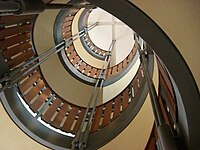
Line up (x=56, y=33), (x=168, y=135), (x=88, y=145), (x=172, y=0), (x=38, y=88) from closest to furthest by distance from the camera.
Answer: (x=168, y=135)
(x=172, y=0)
(x=88, y=145)
(x=38, y=88)
(x=56, y=33)

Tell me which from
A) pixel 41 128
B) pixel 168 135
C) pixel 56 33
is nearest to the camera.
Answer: pixel 168 135

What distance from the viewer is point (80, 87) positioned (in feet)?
16.3

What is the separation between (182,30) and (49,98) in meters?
3.15

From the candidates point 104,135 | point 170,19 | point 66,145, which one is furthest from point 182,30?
point 66,145

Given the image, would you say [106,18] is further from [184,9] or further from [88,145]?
[184,9]

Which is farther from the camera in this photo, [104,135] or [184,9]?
[104,135]

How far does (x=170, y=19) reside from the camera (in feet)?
4.45

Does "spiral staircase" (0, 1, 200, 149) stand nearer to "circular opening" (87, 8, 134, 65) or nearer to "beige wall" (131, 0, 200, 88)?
"beige wall" (131, 0, 200, 88)

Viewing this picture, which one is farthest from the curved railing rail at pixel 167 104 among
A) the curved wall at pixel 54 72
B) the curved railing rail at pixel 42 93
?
the curved wall at pixel 54 72

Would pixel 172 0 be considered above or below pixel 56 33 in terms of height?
below

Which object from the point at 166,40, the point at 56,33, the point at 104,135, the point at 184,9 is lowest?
the point at 104,135

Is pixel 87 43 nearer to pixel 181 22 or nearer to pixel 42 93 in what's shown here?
pixel 42 93

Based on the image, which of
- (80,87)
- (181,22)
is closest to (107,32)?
(80,87)

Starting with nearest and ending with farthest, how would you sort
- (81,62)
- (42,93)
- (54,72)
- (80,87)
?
(42,93) < (54,72) < (80,87) < (81,62)
